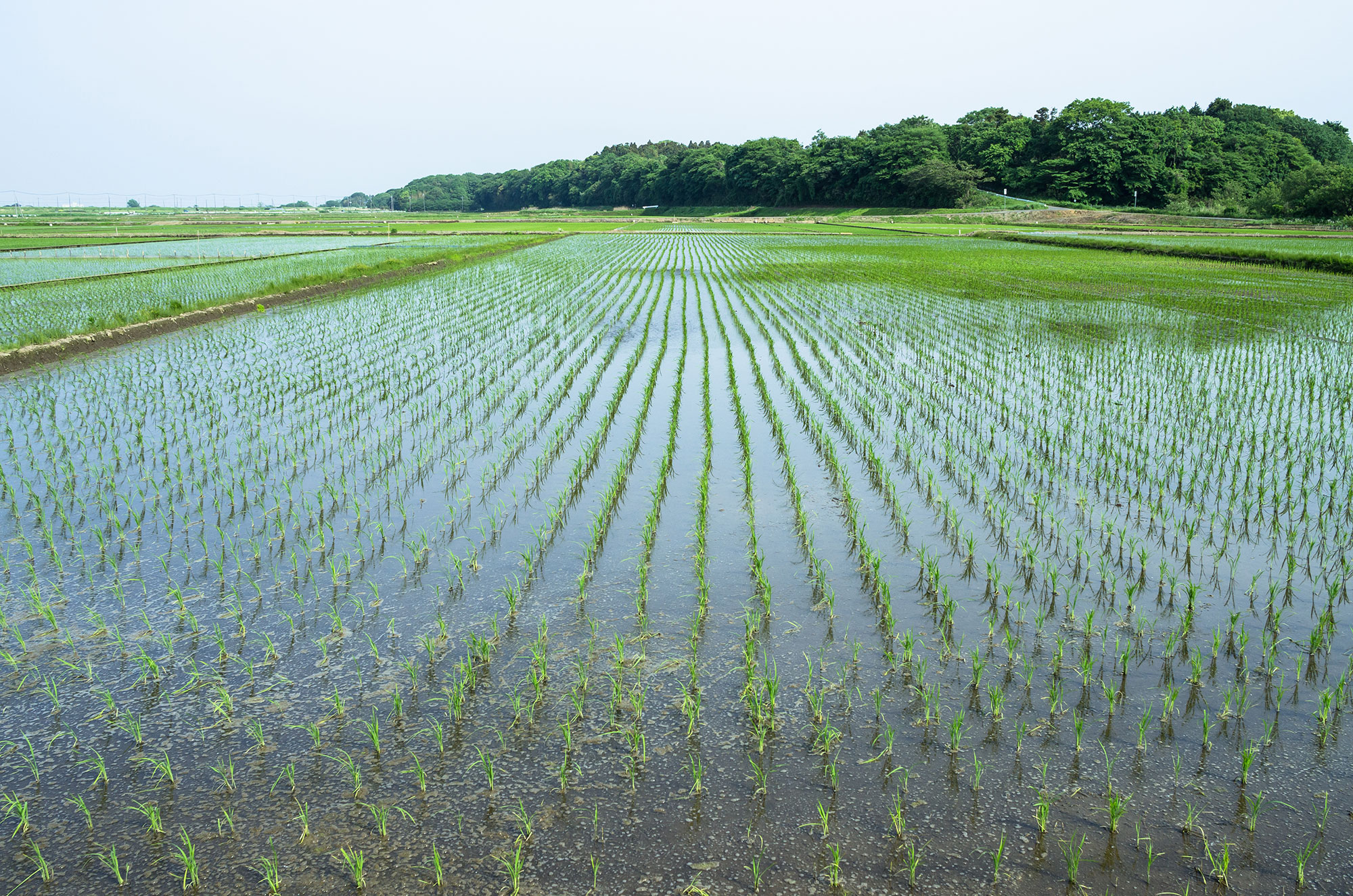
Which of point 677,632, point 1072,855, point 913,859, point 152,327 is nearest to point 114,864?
point 677,632

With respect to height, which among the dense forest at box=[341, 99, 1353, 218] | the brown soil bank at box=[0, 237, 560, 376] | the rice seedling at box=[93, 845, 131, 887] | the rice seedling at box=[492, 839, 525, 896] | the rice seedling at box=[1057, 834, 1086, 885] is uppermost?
the dense forest at box=[341, 99, 1353, 218]

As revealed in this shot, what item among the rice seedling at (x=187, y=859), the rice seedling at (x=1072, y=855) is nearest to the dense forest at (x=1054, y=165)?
the rice seedling at (x=1072, y=855)

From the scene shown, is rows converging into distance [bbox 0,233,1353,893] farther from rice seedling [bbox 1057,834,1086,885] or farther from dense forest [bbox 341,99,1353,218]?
dense forest [bbox 341,99,1353,218]

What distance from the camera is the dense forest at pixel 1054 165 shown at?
5781 cm

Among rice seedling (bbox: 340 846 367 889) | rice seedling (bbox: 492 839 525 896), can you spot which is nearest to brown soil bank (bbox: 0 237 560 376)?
rice seedling (bbox: 340 846 367 889)

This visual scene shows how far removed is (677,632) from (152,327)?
492 inches

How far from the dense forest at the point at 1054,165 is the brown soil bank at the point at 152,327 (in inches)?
1726

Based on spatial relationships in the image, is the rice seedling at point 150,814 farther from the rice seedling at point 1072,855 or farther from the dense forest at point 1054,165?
the dense forest at point 1054,165

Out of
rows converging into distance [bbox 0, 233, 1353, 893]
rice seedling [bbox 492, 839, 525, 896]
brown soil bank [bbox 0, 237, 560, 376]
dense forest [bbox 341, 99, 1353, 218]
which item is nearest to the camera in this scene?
rice seedling [bbox 492, 839, 525, 896]

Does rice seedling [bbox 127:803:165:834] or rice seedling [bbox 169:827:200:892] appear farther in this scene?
rice seedling [bbox 127:803:165:834]

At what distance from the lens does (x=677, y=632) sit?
4.04 metres

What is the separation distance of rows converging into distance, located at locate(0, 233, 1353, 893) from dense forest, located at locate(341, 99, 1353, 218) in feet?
146

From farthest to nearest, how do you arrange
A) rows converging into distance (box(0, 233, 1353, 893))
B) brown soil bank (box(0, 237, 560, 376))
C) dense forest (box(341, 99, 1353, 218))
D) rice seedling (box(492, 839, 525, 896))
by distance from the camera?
dense forest (box(341, 99, 1353, 218))
brown soil bank (box(0, 237, 560, 376))
rows converging into distance (box(0, 233, 1353, 893))
rice seedling (box(492, 839, 525, 896))

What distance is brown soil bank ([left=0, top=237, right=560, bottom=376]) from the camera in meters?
10.7
